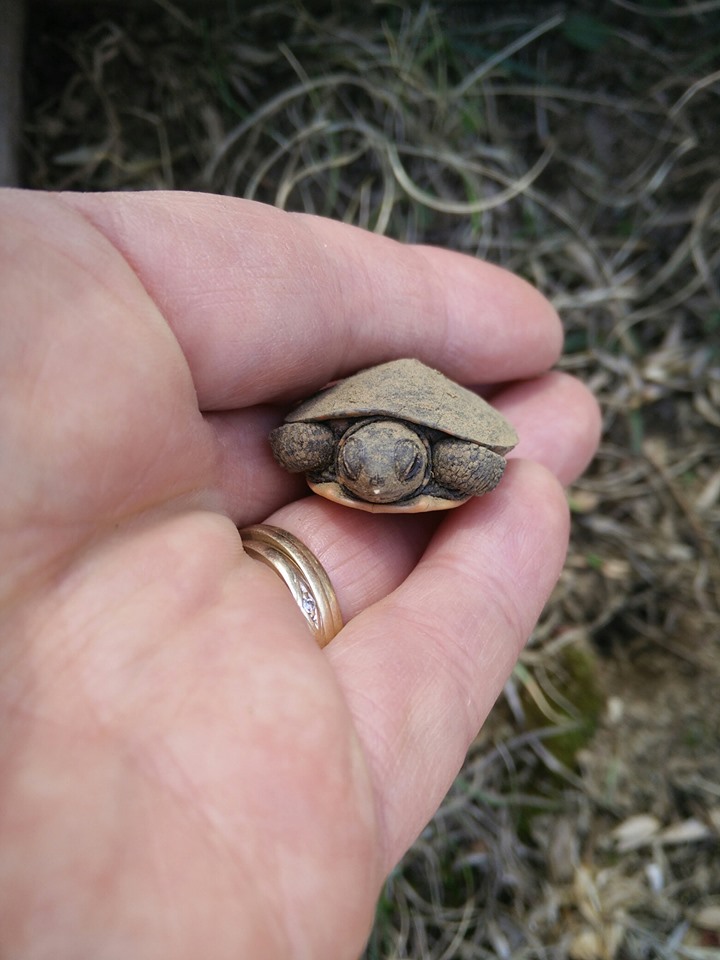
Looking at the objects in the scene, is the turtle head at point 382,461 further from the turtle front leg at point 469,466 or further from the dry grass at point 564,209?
the dry grass at point 564,209

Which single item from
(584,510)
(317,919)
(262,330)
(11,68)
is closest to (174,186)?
(11,68)

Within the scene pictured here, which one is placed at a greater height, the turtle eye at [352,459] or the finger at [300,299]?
the finger at [300,299]

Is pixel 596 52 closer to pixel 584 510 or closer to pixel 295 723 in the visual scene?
pixel 584 510

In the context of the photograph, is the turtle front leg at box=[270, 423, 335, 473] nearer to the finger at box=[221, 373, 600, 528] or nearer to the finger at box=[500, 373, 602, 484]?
the finger at box=[221, 373, 600, 528]

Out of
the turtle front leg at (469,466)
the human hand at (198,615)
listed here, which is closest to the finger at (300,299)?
the human hand at (198,615)

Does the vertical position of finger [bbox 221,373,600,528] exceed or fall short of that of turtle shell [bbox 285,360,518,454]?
it falls short

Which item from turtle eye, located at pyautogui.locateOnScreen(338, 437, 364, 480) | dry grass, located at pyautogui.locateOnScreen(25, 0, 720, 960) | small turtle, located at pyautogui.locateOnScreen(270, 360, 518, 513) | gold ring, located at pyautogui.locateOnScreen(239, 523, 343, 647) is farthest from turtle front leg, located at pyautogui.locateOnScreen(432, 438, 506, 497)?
dry grass, located at pyautogui.locateOnScreen(25, 0, 720, 960)

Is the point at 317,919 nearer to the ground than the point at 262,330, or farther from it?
nearer to the ground
